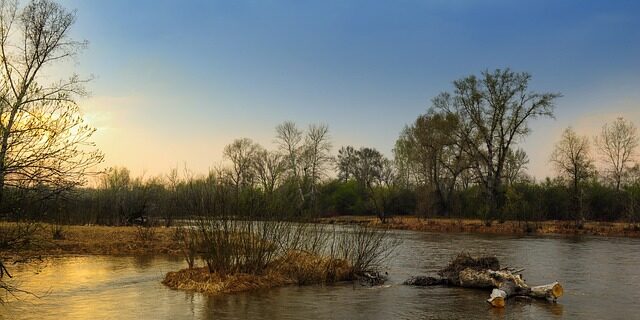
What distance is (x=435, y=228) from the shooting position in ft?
169

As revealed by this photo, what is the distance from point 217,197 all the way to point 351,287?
4901 millimetres

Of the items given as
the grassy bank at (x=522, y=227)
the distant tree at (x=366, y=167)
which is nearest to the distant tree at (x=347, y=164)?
the distant tree at (x=366, y=167)

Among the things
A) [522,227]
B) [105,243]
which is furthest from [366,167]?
[105,243]

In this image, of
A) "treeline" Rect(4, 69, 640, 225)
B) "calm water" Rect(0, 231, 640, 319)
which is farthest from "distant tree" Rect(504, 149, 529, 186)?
"calm water" Rect(0, 231, 640, 319)

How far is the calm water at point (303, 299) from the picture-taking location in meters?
12.2

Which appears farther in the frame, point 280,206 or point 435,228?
point 435,228

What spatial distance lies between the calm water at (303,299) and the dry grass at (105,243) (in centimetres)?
330

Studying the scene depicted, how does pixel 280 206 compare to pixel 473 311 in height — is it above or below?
above

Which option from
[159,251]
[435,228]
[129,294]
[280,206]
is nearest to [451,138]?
[435,228]

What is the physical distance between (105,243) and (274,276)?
13.3 meters

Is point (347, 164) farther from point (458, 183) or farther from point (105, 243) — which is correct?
point (105, 243)

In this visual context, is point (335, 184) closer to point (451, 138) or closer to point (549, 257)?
point (451, 138)

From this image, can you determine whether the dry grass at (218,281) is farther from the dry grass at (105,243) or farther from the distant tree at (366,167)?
the distant tree at (366,167)

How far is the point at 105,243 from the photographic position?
2642 centimetres
